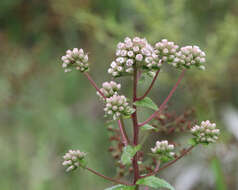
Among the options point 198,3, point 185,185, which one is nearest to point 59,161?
point 185,185

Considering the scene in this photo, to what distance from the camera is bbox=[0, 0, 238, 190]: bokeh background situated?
368cm

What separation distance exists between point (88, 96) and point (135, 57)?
4.32 m

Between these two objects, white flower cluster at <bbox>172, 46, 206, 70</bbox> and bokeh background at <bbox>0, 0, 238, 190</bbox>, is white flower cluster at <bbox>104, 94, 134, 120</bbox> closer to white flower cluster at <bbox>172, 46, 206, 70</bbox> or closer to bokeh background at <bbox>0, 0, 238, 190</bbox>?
white flower cluster at <bbox>172, 46, 206, 70</bbox>

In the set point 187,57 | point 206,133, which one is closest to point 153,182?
point 206,133

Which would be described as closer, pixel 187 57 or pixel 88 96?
pixel 187 57

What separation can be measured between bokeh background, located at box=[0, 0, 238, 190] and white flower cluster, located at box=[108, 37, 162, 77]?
1.78m

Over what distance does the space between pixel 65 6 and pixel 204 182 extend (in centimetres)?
290

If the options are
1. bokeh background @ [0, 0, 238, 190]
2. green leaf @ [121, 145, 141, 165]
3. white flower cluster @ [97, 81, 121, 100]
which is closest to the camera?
green leaf @ [121, 145, 141, 165]

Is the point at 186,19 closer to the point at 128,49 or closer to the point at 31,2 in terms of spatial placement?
the point at 31,2

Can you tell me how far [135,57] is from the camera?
1.30m

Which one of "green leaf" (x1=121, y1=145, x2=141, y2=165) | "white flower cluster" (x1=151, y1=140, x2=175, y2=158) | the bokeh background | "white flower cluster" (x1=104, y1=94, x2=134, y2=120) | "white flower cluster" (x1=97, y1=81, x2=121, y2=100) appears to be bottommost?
"green leaf" (x1=121, y1=145, x2=141, y2=165)

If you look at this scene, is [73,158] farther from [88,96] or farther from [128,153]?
[88,96]

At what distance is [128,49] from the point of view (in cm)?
132

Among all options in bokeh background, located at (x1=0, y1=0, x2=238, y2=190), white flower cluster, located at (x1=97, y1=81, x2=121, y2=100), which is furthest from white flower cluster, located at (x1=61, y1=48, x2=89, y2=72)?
bokeh background, located at (x1=0, y1=0, x2=238, y2=190)
